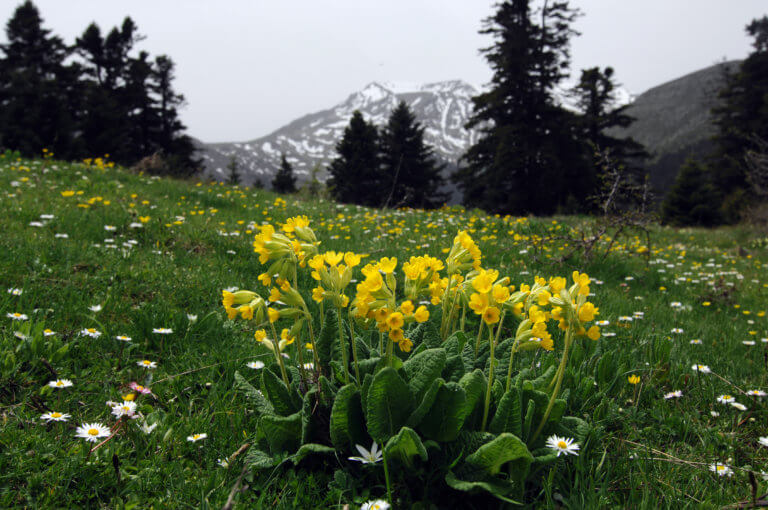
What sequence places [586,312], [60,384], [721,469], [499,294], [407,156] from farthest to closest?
[407,156] < [60,384] < [721,469] < [499,294] < [586,312]

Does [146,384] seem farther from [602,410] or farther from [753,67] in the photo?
[753,67]

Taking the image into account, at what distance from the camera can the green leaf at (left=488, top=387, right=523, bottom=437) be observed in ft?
4.75

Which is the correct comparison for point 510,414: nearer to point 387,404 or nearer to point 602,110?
point 387,404

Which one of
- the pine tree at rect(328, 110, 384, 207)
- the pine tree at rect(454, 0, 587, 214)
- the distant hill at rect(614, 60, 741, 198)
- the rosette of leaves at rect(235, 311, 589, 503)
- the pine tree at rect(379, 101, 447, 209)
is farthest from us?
the distant hill at rect(614, 60, 741, 198)

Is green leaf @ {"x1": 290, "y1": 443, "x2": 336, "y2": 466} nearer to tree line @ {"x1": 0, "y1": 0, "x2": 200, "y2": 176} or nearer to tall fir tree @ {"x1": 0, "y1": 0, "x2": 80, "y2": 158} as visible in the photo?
tree line @ {"x1": 0, "y1": 0, "x2": 200, "y2": 176}

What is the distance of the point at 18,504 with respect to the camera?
138cm

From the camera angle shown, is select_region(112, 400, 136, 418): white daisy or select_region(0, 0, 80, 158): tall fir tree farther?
select_region(0, 0, 80, 158): tall fir tree

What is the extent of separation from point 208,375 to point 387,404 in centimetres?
124

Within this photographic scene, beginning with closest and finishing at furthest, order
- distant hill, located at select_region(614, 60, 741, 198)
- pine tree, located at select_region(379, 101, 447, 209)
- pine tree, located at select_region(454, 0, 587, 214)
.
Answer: pine tree, located at select_region(454, 0, 587, 214), pine tree, located at select_region(379, 101, 447, 209), distant hill, located at select_region(614, 60, 741, 198)

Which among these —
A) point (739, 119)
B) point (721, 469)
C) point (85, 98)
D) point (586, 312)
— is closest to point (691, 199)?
point (739, 119)

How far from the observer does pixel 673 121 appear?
433ft

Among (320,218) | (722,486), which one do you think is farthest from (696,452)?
(320,218)

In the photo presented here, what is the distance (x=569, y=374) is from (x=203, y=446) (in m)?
1.72

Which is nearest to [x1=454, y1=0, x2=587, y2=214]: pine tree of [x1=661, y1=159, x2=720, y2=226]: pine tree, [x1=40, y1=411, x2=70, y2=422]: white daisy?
[x1=661, y1=159, x2=720, y2=226]: pine tree
